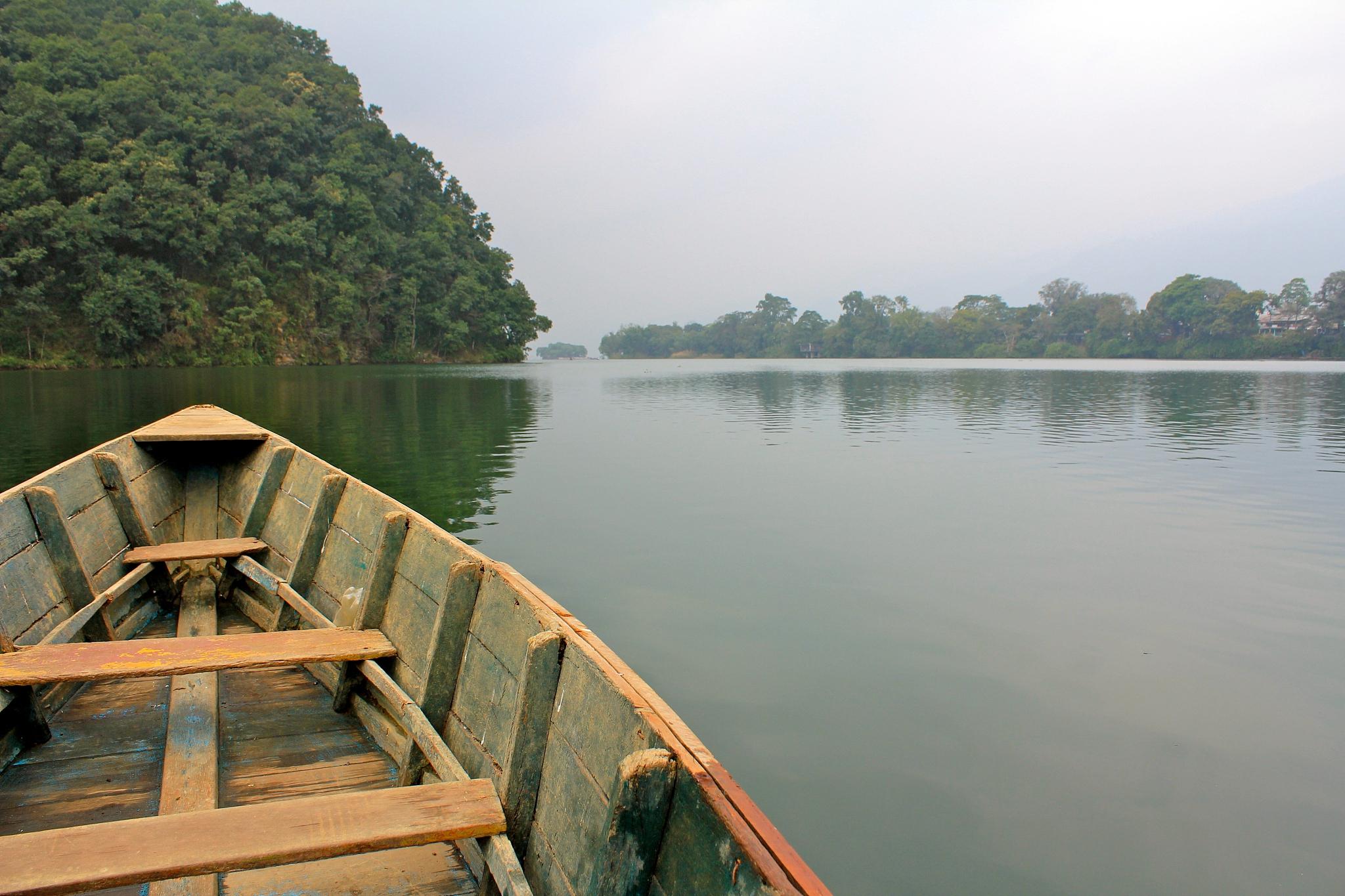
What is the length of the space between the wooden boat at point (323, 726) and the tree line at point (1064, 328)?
117056 millimetres

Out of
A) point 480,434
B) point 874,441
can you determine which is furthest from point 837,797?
point 480,434

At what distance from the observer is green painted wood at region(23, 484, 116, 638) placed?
162 inches

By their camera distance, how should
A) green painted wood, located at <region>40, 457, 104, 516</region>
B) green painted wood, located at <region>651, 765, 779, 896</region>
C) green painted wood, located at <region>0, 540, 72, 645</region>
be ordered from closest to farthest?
green painted wood, located at <region>651, 765, 779, 896</region> < green painted wood, located at <region>0, 540, 72, 645</region> < green painted wood, located at <region>40, 457, 104, 516</region>

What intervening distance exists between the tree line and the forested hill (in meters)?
80.8

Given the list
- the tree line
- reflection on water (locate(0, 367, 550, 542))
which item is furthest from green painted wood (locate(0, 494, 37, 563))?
the tree line

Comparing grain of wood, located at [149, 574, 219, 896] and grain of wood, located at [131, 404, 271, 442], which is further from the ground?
grain of wood, located at [131, 404, 271, 442]

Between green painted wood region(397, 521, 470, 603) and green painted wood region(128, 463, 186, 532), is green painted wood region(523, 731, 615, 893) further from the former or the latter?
green painted wood region(128, 463, 186, 532)

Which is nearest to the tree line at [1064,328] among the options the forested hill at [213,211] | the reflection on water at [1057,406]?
the reflection on water at [1057,406]

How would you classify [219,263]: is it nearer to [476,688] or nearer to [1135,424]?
[1135,424]

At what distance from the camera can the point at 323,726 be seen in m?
3.51

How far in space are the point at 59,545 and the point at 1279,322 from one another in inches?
4905

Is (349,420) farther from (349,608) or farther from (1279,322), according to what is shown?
(1279,322)

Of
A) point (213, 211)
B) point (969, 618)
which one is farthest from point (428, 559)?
point (213, 211)

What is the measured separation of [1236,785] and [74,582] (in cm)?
623
